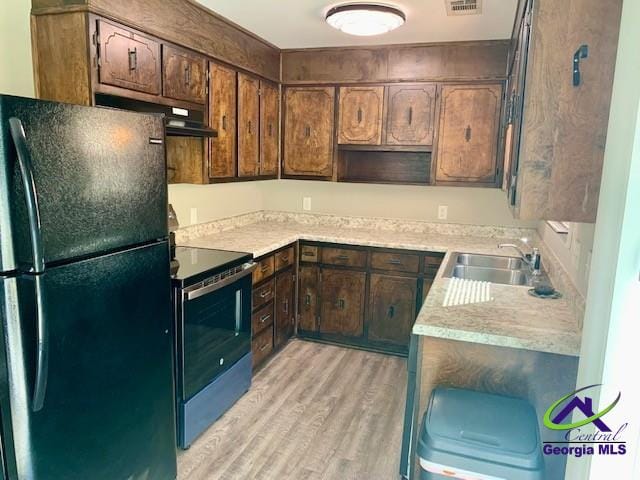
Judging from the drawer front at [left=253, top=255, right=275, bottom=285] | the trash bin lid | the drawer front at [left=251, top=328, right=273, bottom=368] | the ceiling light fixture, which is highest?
the ceiling light fixture

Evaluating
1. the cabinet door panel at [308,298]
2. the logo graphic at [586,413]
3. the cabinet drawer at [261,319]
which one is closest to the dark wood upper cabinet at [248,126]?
the cabinet door panel at [308,298]

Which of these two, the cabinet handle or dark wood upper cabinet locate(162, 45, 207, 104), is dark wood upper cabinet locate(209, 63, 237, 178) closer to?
dark wood upper cabinet locate(162, 45, 207, 104)

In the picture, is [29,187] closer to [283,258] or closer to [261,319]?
[261,319]

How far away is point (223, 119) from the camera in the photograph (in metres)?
3.10

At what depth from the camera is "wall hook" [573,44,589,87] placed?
1404 millimetres

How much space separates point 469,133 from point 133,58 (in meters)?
2.42

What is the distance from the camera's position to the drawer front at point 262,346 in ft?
10.4

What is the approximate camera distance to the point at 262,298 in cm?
321

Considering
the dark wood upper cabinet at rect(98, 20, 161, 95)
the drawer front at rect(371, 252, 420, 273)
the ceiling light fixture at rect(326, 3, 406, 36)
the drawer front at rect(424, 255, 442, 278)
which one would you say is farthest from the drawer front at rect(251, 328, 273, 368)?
the ceiling light fixture at rect(326, 3, 406, 36)

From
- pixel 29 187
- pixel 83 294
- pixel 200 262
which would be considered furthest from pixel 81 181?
pixel 200 262

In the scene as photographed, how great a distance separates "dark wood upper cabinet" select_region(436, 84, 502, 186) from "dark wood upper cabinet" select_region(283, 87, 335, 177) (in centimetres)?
92

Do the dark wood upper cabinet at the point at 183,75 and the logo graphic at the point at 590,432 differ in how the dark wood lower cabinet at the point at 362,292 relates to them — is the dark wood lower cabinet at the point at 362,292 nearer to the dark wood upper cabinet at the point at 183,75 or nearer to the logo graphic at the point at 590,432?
the dark wood upper cabinet at the point at 183,75

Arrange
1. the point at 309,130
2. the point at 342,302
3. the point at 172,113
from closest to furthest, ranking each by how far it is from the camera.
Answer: the point at 172,113 < the point at 342,302 < the point at 309,130

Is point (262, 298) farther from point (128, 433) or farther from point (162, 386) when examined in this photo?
point (128, 433)
